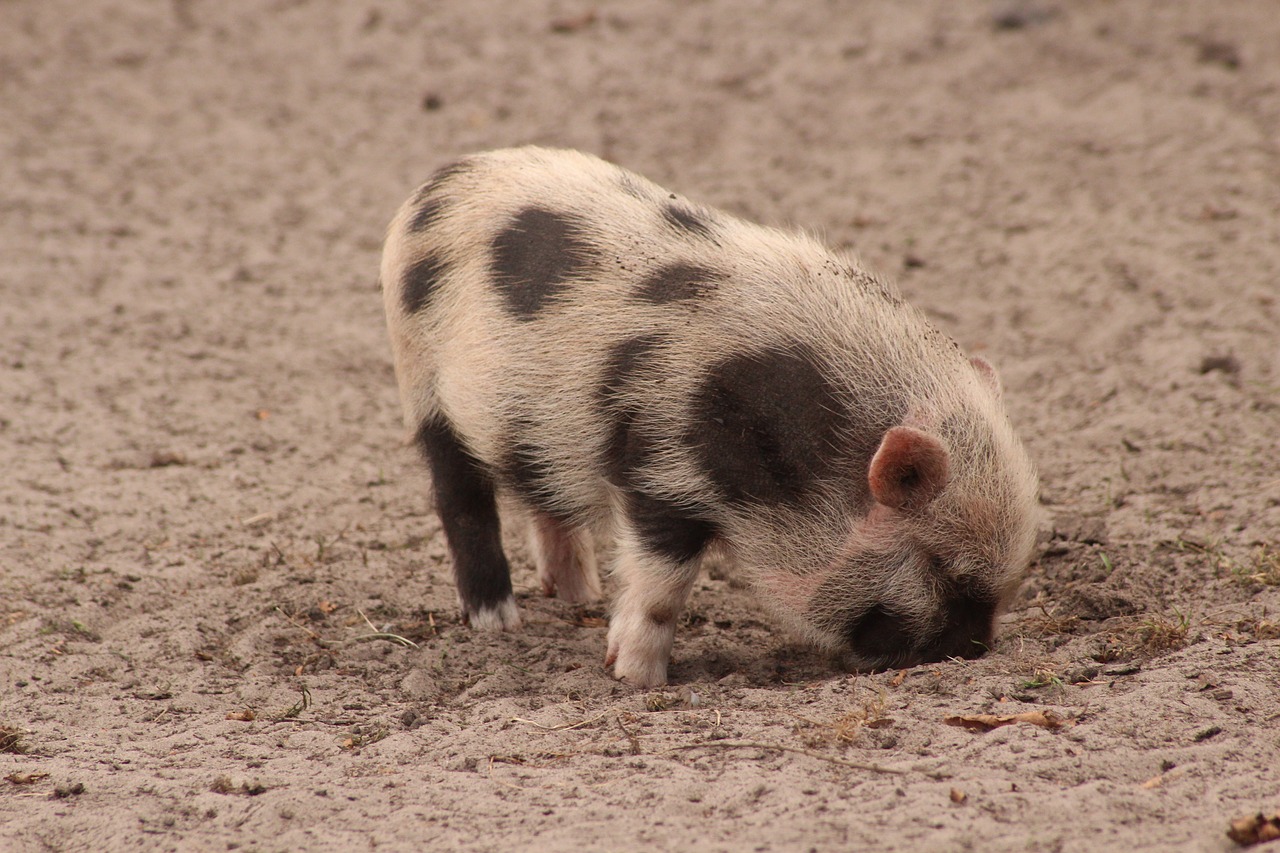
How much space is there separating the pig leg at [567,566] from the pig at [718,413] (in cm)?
57

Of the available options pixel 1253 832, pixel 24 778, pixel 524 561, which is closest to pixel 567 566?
pixel 524 561

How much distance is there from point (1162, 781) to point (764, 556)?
1.55m

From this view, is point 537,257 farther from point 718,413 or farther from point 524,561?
point 524,561

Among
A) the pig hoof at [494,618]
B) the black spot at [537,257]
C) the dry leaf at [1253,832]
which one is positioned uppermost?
the black spot at [537,257]

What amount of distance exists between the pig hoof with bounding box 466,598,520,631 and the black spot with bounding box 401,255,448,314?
4.14 ft

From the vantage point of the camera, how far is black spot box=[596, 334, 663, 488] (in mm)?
4770

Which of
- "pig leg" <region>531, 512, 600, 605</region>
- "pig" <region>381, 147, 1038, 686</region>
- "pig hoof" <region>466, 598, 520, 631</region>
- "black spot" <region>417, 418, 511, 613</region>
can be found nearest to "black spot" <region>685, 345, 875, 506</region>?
"pig" <region>381, 147, 1038, 686</region>

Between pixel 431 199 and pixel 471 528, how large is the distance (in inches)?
54.4

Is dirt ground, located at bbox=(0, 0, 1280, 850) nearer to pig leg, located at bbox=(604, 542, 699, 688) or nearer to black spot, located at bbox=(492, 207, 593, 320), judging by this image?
pig leg, located at bbox=(604, 542, 699, 688)

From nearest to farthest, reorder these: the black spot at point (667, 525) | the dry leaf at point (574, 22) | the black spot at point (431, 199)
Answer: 1. the black spot at point (667, 525)
2. the black spot at point (431, 199)
3. the dry leaf at point (574, 22)

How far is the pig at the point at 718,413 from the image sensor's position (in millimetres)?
4617

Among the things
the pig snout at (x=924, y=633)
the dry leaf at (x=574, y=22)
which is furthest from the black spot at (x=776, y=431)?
the dry leaf at (x=574, y=22)

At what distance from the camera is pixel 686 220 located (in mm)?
5102

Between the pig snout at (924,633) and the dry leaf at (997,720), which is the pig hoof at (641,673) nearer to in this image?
the pig snout at (924,633)
